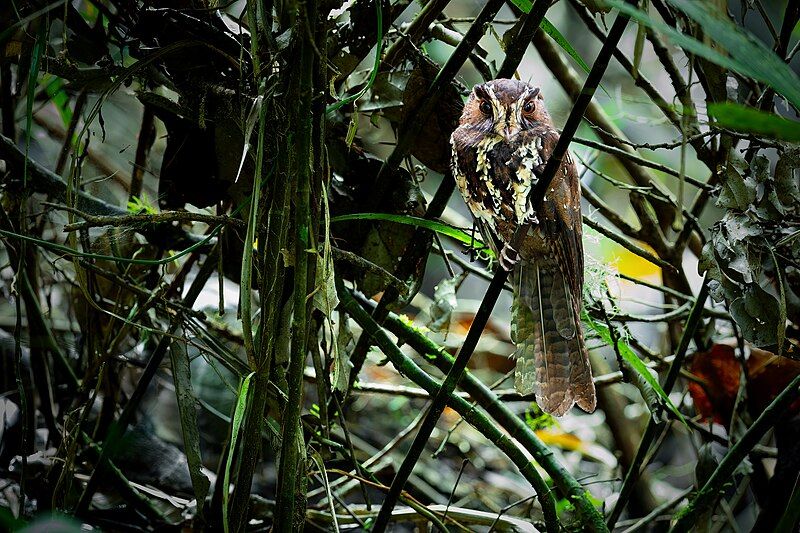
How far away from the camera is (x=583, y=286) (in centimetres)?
161

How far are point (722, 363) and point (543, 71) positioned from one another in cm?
237

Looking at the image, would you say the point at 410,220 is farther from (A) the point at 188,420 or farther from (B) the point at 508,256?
(A) the point at 188,420

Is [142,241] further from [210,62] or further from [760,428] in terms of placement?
[760,428]

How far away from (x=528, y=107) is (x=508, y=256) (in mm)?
329

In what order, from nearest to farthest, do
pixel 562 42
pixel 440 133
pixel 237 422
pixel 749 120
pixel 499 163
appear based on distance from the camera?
pixel 749 120
pixel 237 422
pixel 562 42
pixel 499 163
pixel 440 133

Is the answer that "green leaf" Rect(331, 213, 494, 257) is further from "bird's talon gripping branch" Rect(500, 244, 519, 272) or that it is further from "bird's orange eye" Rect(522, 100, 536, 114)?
Result: "bird's orange eye" Rect(522, 100, 536, 114)

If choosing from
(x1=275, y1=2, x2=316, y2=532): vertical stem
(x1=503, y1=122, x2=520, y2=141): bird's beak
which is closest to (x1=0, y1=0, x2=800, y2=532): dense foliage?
(x1=275, y1=2, x2=316, y2=532): vertical stem

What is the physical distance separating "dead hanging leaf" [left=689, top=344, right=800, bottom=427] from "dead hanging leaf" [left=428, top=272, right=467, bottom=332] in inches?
33.5

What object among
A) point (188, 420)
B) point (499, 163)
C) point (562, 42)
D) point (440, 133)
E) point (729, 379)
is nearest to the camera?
point (562, 42)

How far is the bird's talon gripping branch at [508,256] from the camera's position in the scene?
1.39 metres

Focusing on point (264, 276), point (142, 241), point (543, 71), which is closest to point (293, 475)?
point (264, 276)

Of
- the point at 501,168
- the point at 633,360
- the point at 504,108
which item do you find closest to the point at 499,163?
the point at 501,168

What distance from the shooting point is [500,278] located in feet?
3.83

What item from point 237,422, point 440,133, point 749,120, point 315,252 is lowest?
point 237,422
